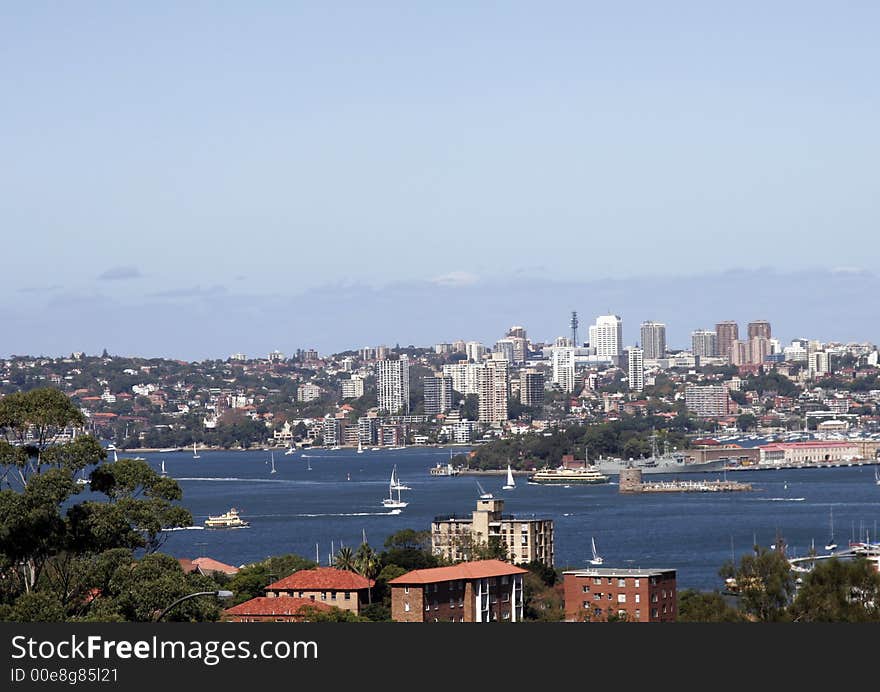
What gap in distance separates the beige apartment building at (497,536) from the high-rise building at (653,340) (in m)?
108

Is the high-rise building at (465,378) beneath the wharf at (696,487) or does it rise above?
above

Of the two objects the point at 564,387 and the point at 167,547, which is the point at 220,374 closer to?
the point at 564,387

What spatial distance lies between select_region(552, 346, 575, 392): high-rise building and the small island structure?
182 feet

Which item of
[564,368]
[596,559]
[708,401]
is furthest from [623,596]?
[564,368]

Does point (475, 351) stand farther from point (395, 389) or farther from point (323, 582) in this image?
point (323, 582)

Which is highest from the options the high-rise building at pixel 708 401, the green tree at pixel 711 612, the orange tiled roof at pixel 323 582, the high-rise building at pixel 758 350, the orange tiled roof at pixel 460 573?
the high-rise building at pixel 758 350

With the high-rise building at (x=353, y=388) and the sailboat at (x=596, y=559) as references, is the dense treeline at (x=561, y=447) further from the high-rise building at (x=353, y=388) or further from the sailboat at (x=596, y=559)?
the high-rise building at (x=353, y=388)

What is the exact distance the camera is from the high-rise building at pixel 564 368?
113m

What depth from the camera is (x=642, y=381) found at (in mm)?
113188

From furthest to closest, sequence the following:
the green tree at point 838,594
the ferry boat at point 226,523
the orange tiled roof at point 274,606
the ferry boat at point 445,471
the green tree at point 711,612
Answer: the ferry boat at point 445,471
the ferry boat at point 226,523
the orange tiled roof at point 274,606
the green tree at point 711,612
the green tree at point 838,594

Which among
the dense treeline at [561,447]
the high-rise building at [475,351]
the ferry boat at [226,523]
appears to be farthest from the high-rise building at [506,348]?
the ferry boat at [226,523]

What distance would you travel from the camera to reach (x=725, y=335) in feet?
421

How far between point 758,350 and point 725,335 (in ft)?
16.8

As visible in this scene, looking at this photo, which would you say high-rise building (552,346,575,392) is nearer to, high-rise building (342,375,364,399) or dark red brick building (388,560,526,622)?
high-rise building (342,375,364,399)
